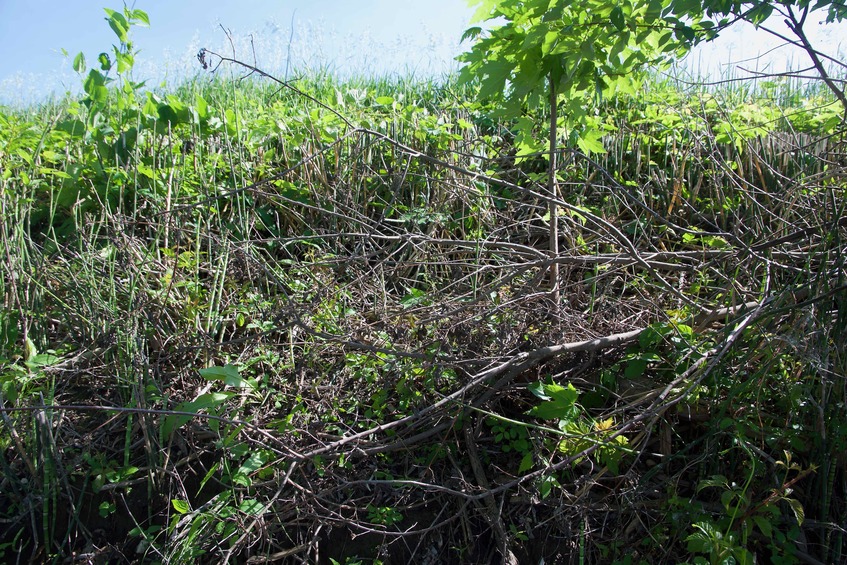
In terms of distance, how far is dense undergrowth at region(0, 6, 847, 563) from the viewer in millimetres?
1888

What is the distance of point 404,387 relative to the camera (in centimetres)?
219

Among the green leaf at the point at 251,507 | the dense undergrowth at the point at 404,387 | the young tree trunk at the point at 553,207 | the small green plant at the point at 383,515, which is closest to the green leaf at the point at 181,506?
the dense undergrowth at the point at 404,387

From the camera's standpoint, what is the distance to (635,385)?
2158 mm

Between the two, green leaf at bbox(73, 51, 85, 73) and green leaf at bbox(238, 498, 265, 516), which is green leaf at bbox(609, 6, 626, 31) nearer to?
green leaf at bbox(238, 498, 265, 516)

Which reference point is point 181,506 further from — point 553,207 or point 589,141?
point 589,141

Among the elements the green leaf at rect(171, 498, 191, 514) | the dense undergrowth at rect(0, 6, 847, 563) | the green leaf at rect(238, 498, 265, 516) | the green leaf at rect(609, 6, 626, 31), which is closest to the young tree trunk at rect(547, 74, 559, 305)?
the dense undergrowth at rect(0, 6, 847, 563)

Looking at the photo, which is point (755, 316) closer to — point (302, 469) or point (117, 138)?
point (302, 469)

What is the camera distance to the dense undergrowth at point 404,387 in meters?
1.89

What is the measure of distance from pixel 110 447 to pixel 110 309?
1.60 feet

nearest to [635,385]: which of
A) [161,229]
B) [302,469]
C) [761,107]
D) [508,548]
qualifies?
[508,548]

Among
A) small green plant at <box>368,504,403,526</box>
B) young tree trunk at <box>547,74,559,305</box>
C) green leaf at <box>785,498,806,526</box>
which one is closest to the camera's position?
green leaf at <box>785,498,806,526</box>

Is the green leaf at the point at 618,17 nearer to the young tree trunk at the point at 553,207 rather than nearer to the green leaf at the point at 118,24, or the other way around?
the young tree trunk at the point at 553,207

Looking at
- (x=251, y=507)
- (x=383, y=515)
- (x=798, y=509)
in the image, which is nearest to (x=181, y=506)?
(x=251, y=507)

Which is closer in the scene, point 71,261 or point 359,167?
point 71,261
